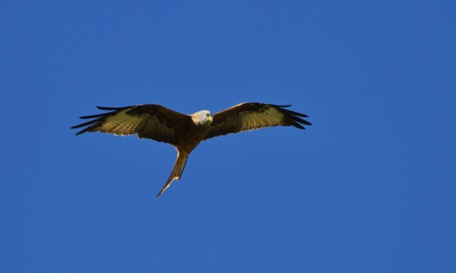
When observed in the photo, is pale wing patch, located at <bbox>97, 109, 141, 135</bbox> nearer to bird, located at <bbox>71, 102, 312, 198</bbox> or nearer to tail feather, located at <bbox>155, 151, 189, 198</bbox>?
bird, located at <bbox>71, 102, 312, 198</bbox>

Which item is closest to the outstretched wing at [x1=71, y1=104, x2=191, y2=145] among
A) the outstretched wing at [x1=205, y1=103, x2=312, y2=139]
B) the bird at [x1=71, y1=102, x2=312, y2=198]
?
the bird at [x1=71, y1=102, x2=312, y2=198]

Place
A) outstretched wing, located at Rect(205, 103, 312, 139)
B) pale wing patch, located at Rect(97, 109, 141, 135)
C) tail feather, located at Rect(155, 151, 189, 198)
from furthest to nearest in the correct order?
outstretched wing, located at Rect(205, 103, 312, 139)
tail feather, located at Rect(155, 151, 189, 198)
pale wing patch, located at Rect(97, 109, 141, 135)

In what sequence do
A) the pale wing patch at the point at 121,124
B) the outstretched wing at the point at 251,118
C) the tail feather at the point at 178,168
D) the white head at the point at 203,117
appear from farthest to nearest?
the outstretched wing at the point at 251,118, the tail feather at the point at 178,168, the pale wing patch at the point at 121,124, the white head at the point at 203,117

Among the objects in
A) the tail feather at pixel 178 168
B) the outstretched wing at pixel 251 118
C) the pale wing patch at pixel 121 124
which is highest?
the outstretched wing at pixel 251 118

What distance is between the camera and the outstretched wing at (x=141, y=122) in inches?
526

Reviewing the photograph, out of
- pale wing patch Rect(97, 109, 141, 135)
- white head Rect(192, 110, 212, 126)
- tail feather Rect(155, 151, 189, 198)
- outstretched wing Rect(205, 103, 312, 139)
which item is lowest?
tail feather Rect(155, 151, 189, 198)

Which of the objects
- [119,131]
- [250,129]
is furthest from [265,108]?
[119,131]

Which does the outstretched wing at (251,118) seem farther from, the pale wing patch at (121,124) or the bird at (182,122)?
the pale wing patch at (121,124)

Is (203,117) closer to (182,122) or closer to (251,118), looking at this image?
(182,122)

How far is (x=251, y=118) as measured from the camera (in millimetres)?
14516

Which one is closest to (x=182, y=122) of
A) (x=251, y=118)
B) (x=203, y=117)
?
(x=203, y=117)

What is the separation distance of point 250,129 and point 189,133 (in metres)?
1.35

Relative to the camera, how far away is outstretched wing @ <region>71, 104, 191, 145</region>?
1336 centimetres

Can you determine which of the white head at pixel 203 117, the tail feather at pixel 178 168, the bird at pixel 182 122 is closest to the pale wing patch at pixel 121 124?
the bird at pixel 182 122
